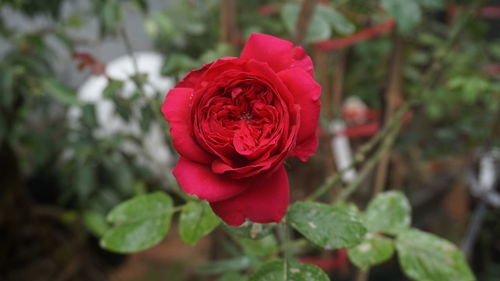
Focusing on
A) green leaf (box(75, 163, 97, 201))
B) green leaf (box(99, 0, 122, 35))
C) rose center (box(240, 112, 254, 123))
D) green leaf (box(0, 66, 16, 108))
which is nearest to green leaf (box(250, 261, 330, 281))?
rose center (box(240, 112, 254, 123))

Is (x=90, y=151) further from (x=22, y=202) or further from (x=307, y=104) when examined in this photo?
(x=307, y=104)

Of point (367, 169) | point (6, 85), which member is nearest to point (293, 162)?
point (367, 169)

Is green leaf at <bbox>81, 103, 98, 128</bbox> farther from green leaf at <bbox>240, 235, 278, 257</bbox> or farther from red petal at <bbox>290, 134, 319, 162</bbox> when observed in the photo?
red petal at <bbox>290, 134, 319, 162</bbox>

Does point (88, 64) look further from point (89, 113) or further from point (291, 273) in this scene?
point (291, 273)

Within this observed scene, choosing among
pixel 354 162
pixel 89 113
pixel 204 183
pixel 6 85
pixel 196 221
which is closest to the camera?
pixel 204 183

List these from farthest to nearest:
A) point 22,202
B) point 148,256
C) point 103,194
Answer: point 148,256, point 103,194, point 22,202

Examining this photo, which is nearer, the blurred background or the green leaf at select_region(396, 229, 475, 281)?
the green leaf at select_region(396, 229, 475, 281)

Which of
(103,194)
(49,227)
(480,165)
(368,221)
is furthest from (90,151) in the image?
(480,165)
